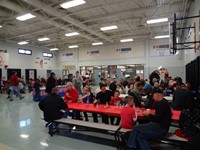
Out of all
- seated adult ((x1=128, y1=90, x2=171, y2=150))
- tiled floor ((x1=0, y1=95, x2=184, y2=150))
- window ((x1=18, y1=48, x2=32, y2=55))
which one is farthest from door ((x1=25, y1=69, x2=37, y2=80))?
seated adult ((x1=128, y1=90, x2=171, y2=150))

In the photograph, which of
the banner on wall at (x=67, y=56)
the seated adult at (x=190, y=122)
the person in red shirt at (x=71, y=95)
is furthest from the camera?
the banner on wall at (x=67, y=56)

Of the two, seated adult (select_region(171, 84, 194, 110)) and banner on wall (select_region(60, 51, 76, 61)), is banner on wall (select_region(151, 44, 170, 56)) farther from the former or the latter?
seated adult (select_region(171, 84, 194, 110))

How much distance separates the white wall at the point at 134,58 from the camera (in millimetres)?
13930

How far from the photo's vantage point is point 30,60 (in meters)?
16.7

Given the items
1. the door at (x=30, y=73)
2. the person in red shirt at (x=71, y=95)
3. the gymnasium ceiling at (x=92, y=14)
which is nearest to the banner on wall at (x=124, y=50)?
the gymnasium ceiling at (x=92, y=14)

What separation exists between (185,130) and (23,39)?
1579 cm

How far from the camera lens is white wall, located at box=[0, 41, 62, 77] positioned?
1493cm

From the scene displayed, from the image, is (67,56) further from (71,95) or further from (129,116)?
(129,116)

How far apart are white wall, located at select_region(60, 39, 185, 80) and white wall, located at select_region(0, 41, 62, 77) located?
2.06m

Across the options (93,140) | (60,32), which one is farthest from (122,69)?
(93,140)

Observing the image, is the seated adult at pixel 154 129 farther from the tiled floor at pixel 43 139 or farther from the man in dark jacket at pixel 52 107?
the man in dark jacket at pixel 52 107

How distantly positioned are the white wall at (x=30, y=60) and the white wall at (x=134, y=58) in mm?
2059

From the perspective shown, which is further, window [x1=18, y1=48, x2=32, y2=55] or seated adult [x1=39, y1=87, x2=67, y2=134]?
window [x1=18, y1=48, x2=32, y2=55]

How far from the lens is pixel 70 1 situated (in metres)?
6.61
